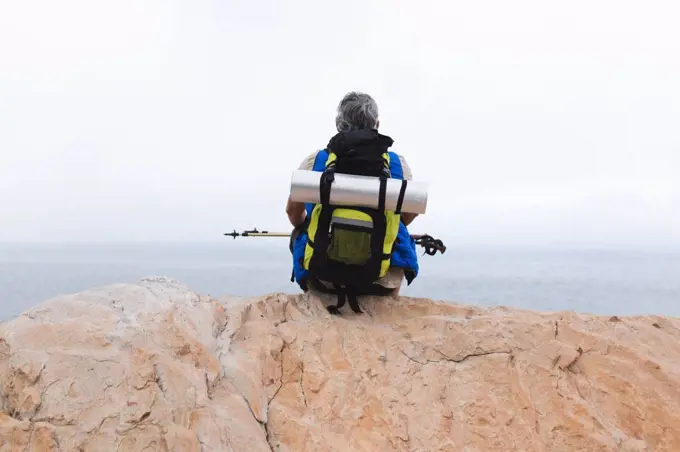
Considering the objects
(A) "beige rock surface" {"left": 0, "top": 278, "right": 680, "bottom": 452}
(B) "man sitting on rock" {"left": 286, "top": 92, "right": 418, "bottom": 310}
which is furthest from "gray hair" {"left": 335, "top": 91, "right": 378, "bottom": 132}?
(A) "beige rock surface" {"left": 0, "top": 278, "right": 680, "bottom": 452}

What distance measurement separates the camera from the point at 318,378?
10.3 feet

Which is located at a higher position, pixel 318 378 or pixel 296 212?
pixel 296 212

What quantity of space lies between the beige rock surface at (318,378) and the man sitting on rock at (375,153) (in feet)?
0.79

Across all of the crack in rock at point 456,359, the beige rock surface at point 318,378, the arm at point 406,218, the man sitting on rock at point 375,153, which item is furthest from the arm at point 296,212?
the crack in rock at point 456,359

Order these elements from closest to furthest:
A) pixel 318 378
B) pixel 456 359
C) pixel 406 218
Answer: pixel 318 378
pixel 456 359
pixel 406 218

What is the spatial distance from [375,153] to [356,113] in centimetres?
49

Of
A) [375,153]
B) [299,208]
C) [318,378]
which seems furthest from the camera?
[299,208]

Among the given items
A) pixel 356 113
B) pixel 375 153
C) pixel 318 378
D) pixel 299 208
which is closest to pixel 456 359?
pixel 318 378

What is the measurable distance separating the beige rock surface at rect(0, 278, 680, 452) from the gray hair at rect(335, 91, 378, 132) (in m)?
1.51

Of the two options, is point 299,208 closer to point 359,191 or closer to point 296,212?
point 296,212

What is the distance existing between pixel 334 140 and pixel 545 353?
7.41ft

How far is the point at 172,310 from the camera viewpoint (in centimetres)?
313

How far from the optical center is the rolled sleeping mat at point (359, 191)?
139 inches

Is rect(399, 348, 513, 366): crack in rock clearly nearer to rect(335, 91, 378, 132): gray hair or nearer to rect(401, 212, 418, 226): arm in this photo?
rect(401, 212, 418, 226): arm
